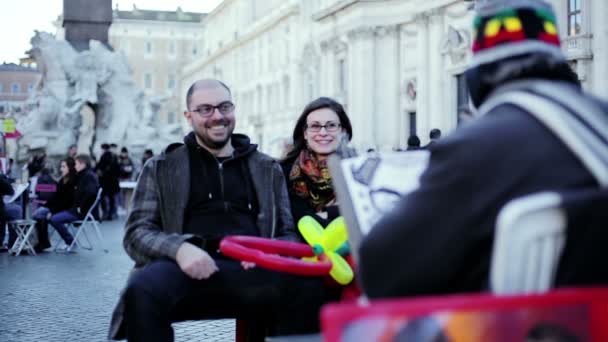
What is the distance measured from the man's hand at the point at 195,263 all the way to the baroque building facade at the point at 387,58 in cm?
2081

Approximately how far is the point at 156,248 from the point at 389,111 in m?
37.0

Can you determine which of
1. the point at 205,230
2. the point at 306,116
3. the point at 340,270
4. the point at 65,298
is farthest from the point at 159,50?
the point at 340,270

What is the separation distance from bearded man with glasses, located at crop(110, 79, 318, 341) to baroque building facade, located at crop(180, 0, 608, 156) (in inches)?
796

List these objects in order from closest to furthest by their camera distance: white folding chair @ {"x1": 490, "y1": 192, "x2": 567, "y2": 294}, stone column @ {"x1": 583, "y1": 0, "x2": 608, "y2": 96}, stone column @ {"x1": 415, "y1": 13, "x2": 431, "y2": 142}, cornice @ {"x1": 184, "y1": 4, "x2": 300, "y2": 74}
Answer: white folding chair @ {"x1": 490, "y1": 192, "x2": 567, "y2": 294}
stone column @ {"x1": 583, "y1": 0, "x2": 608, "y2": 96}
stone column @ {"x1": 415, "y1": 13, "x2": 431, "y2": 142}
cornice @ {"x1": 184, "y1": 4, "x2": 300, "y2": 74}

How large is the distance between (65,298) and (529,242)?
6.79m

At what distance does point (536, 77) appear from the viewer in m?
2.05

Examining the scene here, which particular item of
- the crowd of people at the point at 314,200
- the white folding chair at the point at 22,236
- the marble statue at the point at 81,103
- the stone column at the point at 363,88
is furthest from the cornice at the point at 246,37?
the crowd of people at the point at 314,200

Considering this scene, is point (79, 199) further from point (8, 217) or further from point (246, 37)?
point (246, 37)

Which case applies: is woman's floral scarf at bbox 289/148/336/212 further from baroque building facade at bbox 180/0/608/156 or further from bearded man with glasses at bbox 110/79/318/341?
baroque building facade at bbox 180/0/608/156

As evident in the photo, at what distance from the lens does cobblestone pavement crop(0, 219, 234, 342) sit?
6332mm

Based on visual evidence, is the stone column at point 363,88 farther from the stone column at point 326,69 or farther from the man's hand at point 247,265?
the man's hand at point 247,265

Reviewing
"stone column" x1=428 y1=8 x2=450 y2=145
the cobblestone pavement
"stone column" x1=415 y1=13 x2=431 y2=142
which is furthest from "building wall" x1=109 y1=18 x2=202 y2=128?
the cobblestone pavement

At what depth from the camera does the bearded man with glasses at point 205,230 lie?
3295 millimetres

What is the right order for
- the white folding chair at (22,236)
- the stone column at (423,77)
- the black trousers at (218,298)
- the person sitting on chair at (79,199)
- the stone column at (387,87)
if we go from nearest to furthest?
the black trousers at (218,298) < the white folding chair at (22,236) < the person sitting on chair at (79,199) < the stone column at (423,77) < the stone column at (387,87)
